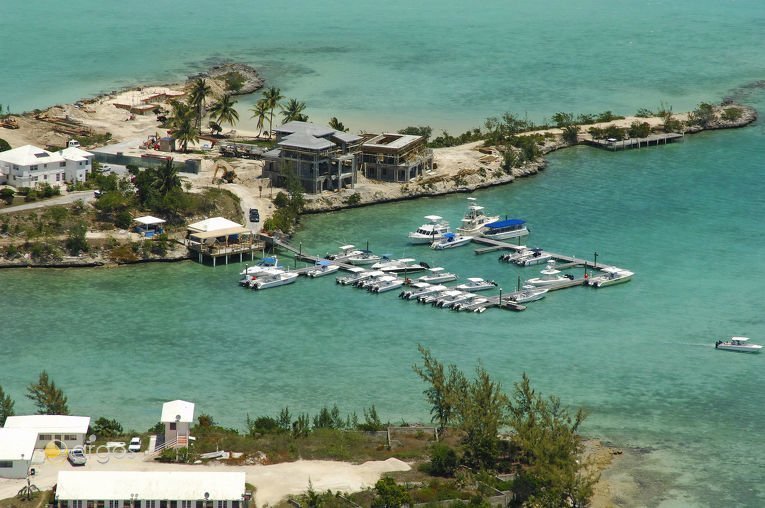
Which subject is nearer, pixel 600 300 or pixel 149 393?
pixel 149 393

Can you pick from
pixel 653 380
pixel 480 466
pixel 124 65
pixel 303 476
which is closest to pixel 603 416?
pixel 653 380

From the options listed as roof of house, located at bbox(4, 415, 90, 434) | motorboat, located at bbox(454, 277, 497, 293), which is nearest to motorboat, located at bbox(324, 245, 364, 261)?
motorboat, located at bbox(454, 277, 497, 293)

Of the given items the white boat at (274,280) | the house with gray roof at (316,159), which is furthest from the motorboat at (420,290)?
the house with gray roof at (316,159)

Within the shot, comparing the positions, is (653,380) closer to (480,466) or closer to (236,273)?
(480,466)

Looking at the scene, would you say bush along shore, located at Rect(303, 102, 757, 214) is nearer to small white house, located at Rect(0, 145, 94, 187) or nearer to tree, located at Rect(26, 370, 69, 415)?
small white house, located at Rect(0, 145, 94, 187)

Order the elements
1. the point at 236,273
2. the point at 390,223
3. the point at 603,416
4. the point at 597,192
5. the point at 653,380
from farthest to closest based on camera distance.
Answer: the point at 597,192, the point at 390,223, the point at 236,273, the point at 653,380, the point at 603,416

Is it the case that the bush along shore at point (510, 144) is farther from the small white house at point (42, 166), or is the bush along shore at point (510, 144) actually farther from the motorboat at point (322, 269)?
the small white house at point (42, 166)

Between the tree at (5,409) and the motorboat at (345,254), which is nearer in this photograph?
the tree at (5,409)
